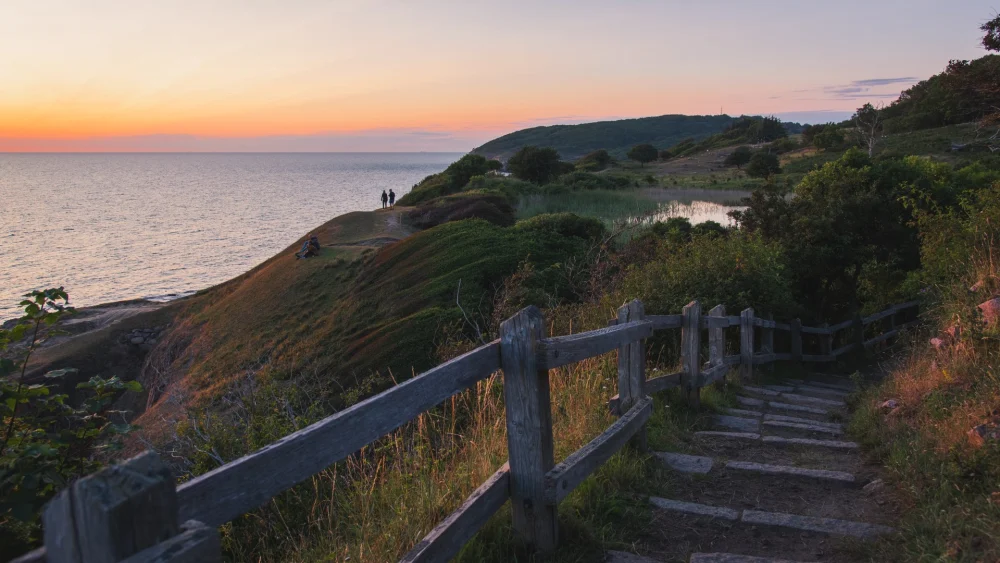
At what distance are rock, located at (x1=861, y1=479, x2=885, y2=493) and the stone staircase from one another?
0.02 metres

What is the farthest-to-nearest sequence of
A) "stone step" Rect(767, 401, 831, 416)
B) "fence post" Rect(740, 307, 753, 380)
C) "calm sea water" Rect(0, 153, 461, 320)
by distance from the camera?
"calm sea water" Rect(0, 153, 461, 320) → "fence post" Rect(740, 307, 753, 380) → "stone step" Rect(767, 401, 831, 416)

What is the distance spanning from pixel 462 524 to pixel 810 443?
423 cm

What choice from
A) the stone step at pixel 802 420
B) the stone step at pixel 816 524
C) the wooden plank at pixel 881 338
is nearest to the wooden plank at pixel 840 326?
the wooden plank at pixel 881 338

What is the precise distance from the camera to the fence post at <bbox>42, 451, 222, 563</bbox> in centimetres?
152

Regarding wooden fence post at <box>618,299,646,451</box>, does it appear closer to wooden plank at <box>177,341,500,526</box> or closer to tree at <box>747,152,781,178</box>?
wooden plank at <box>177,341,500,526</box>

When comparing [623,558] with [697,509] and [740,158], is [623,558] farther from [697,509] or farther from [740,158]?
[740,158]

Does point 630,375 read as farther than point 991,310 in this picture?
No

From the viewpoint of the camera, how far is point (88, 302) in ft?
123

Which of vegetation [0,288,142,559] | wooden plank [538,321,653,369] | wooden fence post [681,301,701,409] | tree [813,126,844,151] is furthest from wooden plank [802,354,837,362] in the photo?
tree [813,126,844,151]

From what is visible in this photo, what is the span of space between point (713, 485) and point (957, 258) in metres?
8.12

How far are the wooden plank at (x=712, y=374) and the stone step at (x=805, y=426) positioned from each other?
73cm

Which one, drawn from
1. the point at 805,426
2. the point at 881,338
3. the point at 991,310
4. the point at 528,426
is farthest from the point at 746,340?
the point at 528,426

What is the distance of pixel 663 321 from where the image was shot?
256 inches

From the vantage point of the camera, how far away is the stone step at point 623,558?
3.65m
